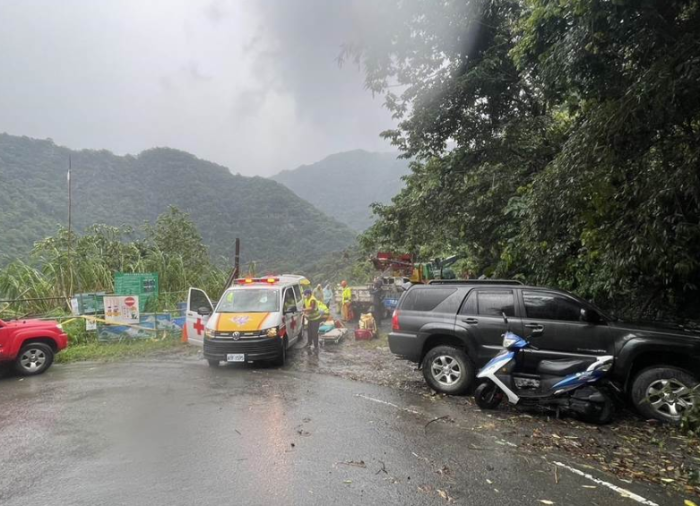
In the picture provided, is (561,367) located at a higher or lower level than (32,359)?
higher

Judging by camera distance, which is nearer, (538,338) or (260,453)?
(260,453)

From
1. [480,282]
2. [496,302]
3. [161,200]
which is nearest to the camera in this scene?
[496,302]

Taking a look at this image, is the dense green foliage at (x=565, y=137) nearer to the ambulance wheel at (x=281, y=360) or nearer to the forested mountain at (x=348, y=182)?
the ambulance wheel at (x=281, y=360)

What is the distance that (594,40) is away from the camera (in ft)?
17.9

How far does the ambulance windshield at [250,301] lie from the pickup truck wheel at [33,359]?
3359mm

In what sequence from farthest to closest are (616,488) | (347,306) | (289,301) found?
(347,306) → (289,301) → (616,488)

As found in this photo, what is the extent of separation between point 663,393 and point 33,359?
10496 mm

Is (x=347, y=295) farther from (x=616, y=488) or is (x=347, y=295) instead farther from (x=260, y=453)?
(x=616, y=488)

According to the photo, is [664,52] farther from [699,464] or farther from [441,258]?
[441,258]

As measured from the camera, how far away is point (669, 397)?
510 cm

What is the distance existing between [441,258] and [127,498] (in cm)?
1665

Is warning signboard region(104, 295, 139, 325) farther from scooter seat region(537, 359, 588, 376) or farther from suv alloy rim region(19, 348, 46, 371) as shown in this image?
scooter seat region(537, 359, 588, 376)

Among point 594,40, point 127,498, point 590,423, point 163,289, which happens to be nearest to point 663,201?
point 594,40

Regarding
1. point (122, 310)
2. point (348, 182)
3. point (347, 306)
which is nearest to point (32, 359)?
point (122, 310)
